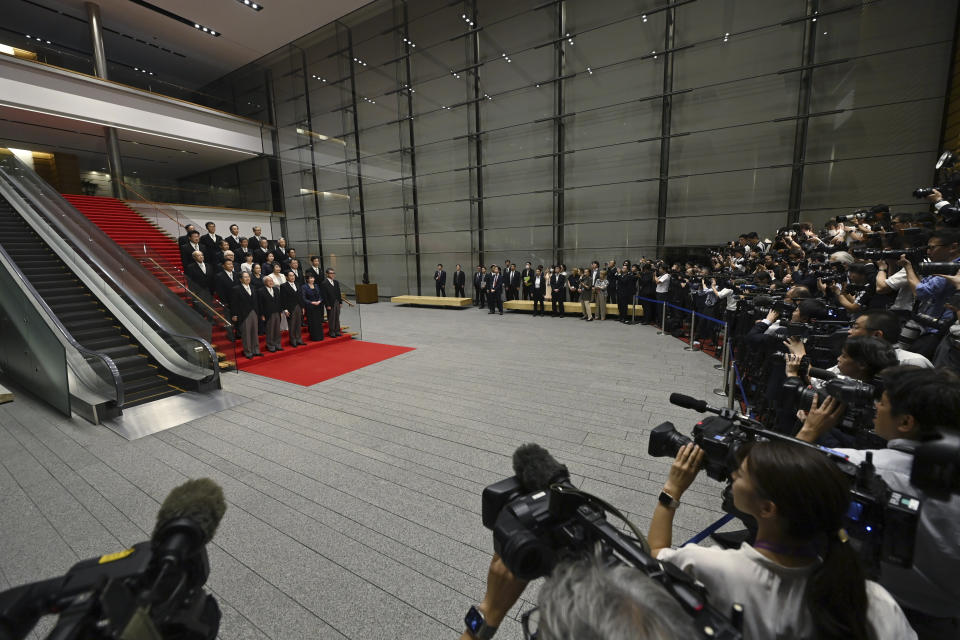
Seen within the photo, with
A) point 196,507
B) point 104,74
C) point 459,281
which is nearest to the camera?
point 196,507

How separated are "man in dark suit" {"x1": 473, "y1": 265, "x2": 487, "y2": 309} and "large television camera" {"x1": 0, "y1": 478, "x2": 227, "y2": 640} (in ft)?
40.3

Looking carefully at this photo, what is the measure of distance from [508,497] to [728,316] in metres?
5.42

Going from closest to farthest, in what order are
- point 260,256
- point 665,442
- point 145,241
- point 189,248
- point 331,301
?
point 665,442 < point 331,301 < point 189,248 < point 260,256 < point 145,241

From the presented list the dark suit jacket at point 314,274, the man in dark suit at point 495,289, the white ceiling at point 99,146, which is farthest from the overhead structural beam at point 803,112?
the white ceiling at point 99,146

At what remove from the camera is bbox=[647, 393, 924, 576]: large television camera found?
109 centimetres

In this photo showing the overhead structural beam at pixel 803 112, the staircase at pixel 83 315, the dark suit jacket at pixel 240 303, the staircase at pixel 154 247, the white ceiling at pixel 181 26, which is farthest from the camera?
the white ceiling at pixel 181 26

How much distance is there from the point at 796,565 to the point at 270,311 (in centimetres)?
773

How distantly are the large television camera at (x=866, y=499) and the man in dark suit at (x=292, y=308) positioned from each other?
748 cm

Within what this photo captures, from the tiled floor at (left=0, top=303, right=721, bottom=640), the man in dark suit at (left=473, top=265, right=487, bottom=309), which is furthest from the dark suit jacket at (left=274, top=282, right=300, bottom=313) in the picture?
the man in dark suit at (left=473, top=265, right=487, bottom=309)

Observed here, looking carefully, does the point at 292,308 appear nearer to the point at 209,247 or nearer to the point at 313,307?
the point at 313,307

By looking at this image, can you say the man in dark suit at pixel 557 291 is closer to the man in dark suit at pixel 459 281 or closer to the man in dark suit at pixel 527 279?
the man in dark suit at pixel 527 279

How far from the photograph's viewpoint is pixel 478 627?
1151 mm

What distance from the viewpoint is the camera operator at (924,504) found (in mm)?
1254

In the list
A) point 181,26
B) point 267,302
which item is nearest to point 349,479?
point 267,302
